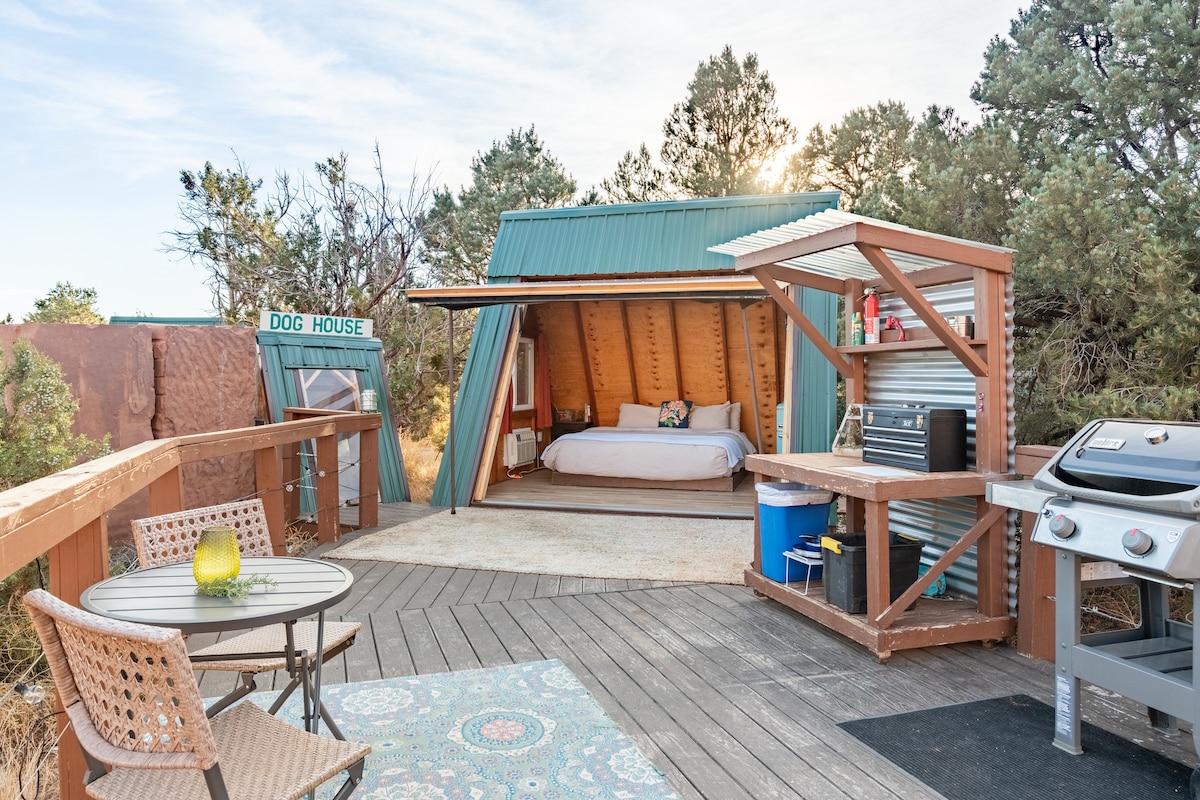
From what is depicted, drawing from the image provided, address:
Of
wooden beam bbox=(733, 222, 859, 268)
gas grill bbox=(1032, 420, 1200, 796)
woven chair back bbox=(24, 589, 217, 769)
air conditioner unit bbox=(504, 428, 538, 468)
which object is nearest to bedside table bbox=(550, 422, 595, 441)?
air conditioner unit bbox=(504, 428, 538, 468)

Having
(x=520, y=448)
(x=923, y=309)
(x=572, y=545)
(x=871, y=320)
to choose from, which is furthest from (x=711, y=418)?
(x=923, y=309)

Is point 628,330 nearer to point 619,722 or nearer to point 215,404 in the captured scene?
point 215,404

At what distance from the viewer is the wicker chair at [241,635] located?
2314 millimetres

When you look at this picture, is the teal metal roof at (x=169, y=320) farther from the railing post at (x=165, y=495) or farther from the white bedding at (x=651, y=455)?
the railing post at (x=165, y=495)

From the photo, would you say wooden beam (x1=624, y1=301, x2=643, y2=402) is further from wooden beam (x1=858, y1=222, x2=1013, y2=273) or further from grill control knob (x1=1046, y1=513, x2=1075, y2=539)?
grill control knob (x1=1046, y1=513, x2=1075, y2=539)

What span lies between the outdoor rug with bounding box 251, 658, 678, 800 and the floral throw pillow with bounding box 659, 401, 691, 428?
625cm

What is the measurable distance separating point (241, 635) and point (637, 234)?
6435 mm

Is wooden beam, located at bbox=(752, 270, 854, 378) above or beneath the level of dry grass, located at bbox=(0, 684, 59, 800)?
above

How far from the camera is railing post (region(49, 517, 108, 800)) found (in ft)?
6.34

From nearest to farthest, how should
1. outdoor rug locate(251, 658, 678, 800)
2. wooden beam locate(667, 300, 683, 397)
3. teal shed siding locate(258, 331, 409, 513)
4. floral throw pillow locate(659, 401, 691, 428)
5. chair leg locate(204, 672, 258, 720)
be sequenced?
chair leg locate(204, 672, 258, 720)
outdoor rug locate(251, 658, 678, 800)
teal shed siding locate(258, 331, 409, 513)
wooden beam locate(667, 300, 683, 397)
floral throw pillow locate(659, 401, 691, 428)

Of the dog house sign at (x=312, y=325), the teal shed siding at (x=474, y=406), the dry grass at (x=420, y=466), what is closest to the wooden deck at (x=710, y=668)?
the teal shed siding at (x=474, y=406)

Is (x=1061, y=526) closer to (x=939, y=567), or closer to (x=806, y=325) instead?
(x=939, y=567)

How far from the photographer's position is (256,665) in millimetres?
2344

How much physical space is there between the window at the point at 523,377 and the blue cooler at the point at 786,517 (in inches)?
Result: 205
